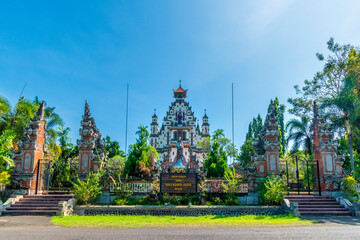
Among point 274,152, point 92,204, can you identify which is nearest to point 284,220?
point 274,152

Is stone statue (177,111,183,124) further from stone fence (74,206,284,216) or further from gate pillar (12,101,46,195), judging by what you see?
stone fence (74,206,284,216)

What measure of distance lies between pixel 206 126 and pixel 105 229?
6010 centimetres

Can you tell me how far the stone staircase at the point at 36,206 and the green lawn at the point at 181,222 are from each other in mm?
2045

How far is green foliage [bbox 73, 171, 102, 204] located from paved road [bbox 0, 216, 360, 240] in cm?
352

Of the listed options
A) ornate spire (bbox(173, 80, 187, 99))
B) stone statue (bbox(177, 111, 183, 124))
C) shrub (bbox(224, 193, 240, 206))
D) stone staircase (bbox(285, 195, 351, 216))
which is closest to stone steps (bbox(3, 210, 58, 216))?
shrub (bbox(224, 193, 240, 206))

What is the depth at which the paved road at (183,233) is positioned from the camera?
7.96 metres

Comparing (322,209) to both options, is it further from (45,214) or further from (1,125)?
(1,125)

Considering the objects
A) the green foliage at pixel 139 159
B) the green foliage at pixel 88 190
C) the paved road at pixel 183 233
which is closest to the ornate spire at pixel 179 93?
the green foliage at pixel 139 159

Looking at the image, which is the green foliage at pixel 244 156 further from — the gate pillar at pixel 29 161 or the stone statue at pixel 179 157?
the gate pillar at pixel 29 161

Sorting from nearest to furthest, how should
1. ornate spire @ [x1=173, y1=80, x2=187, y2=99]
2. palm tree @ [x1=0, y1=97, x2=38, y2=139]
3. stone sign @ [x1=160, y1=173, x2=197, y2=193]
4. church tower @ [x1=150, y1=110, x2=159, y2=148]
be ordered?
stone sign @ [x1=160, y1=173, x2=197, y2=193], palm tree @ [x1=0, y1=97, x2=38, y2=139], church tower @ [x1=150, y1=110, x2=159, y2=148], ornate spire @ [x1=173, y1=80, x2=187, y2=99]

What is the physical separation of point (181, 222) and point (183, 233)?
7.26 ft

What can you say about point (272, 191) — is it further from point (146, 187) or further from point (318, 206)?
point (146, 187)

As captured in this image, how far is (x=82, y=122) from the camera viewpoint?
17438mm

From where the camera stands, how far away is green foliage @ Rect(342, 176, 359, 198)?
14327 millimetres
